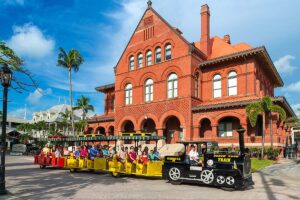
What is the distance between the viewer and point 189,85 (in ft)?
95.4

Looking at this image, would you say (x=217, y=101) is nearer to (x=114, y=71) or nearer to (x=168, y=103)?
(x=168, y=103)

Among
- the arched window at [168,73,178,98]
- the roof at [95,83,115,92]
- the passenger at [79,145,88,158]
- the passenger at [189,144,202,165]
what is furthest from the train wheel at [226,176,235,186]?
the roof at [95,83,115,92]

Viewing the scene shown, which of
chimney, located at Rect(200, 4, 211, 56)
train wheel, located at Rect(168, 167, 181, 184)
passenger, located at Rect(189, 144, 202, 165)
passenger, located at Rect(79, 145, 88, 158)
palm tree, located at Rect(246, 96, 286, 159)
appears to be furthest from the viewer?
chimney, located at Rect(200, 4, 211, 56)

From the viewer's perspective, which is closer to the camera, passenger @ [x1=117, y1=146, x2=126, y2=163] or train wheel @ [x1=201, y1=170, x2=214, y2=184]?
train wheel @ [x1=201, y1=170, x2=214, y2=184]

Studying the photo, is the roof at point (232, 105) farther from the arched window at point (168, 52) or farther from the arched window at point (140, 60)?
the arched window at point (140, 60)

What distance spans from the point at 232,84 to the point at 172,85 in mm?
5898

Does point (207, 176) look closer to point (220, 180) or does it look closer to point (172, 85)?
point (220, 180)

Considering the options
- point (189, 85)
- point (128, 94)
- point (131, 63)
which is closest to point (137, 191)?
point (189, 85)

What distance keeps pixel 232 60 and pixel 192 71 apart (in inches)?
153

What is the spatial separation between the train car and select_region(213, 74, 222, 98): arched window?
17359 mm

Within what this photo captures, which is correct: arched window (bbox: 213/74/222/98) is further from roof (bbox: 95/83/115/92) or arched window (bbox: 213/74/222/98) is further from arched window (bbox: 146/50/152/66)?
roof (bbox: 95/83/115/92)

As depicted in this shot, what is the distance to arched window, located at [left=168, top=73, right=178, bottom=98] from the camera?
30.6 metres

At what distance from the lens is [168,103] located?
30.5 meters

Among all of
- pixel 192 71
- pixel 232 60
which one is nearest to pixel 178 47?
pixel 192 71
